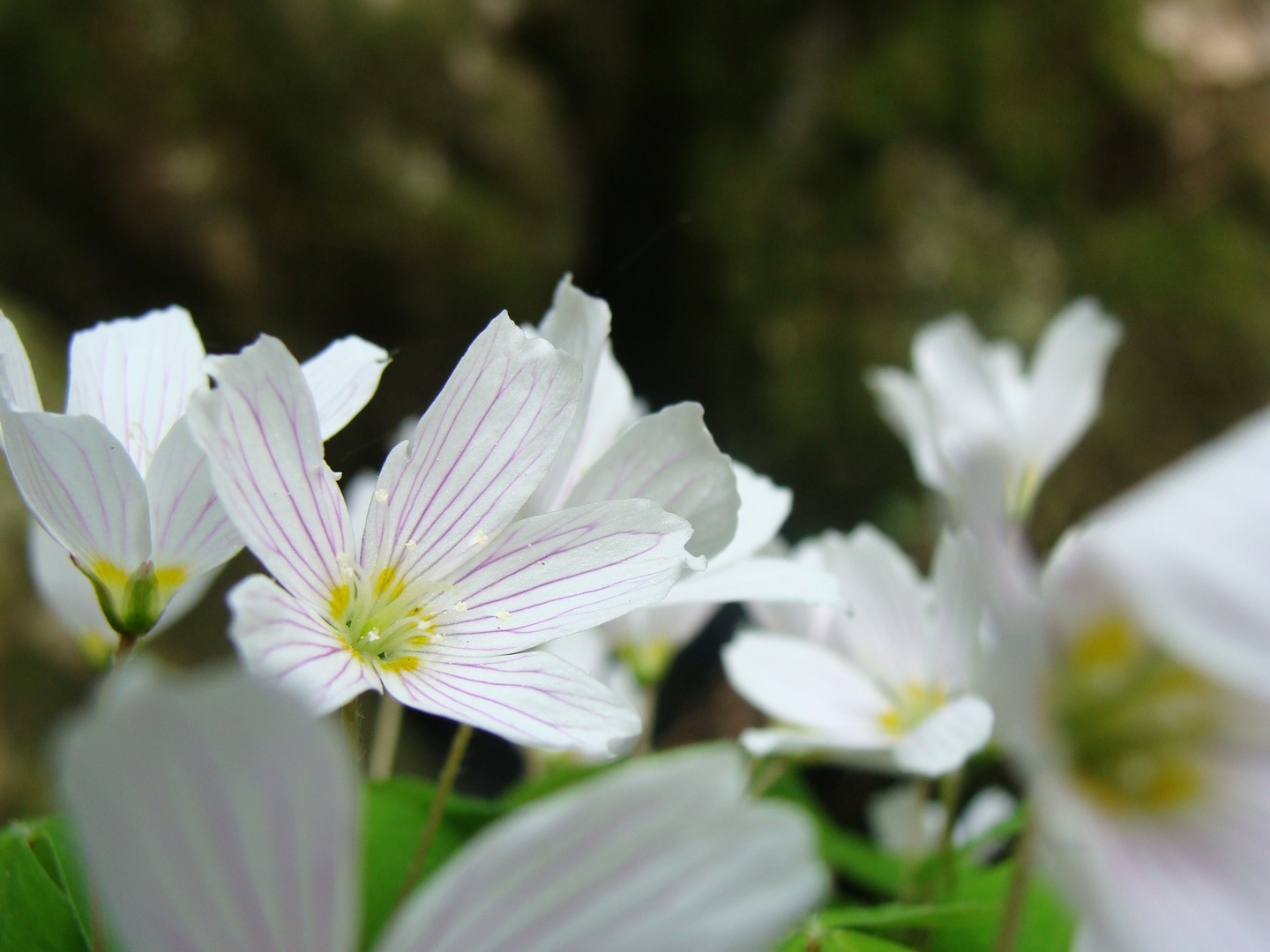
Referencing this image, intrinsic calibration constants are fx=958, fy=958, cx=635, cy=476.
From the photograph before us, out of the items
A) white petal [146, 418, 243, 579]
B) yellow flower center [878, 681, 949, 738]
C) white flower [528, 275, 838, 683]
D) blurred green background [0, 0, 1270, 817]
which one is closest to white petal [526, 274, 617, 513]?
white flower [528, 275, 838, 683]

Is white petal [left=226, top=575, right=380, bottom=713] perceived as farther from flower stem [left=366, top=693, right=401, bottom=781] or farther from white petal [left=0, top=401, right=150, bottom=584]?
flower stem [left=366, top=693, right=401, bottom=781]

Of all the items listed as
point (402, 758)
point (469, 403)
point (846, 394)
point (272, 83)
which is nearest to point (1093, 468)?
point (846, 394)

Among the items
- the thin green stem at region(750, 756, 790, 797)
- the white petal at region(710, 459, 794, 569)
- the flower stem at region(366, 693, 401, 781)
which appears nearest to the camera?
the white petal at region(710, 459, 794, 569)

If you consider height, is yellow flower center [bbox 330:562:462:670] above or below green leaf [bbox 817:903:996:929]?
above

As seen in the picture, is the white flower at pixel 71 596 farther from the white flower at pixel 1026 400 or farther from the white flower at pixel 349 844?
the white flower at pixel 1026 400

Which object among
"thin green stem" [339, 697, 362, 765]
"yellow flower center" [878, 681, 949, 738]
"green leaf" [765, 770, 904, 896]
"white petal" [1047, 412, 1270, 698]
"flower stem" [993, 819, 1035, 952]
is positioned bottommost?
"green leaf" [765, 770, 904, 896]

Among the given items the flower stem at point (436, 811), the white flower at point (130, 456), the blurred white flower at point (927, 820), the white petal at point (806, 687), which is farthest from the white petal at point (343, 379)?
the blurred white flower at point (927, 820)

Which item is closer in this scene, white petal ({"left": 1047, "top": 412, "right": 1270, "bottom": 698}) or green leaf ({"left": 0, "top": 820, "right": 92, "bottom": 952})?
white petal ({"left": 1047, "top": 412, "right": 1270, "bottom": 698})
